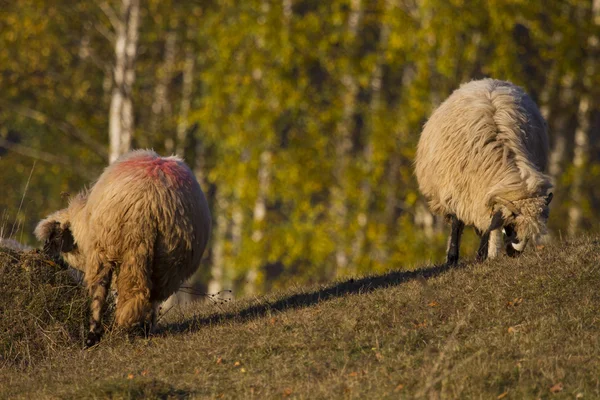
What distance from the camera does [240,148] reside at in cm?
2202

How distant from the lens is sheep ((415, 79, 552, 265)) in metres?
10.8

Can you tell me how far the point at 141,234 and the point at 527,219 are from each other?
389 cm

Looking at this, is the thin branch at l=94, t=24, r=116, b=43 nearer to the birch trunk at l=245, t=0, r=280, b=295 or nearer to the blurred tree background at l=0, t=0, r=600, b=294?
the blurred tree background at l=0, t=0, r=600, b=294

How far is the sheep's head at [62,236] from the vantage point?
10.8 m

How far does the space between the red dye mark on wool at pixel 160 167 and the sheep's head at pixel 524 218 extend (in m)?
3.29

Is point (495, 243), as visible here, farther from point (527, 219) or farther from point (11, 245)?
point (11, 245)

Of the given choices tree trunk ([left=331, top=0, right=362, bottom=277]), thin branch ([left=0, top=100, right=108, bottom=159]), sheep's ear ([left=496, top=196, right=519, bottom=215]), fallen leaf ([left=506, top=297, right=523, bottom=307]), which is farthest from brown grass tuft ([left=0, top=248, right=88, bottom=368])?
thin branch ([left=0, top=100, right=108, bottom=159])

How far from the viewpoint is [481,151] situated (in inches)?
451

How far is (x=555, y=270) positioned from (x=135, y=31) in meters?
13.1

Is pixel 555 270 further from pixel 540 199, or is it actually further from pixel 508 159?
pixel 508 159

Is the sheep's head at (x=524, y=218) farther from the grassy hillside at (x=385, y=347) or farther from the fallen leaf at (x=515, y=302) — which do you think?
the fallen leaf at (x=515, y=302)

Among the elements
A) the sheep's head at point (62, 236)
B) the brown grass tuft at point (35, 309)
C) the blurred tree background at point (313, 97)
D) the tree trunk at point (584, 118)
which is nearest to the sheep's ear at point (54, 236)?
the sheep's head at point (62, 236)

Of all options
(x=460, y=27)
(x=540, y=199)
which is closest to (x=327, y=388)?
(x=540, y=199)

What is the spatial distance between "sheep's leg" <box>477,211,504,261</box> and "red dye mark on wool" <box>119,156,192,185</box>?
3.19m
